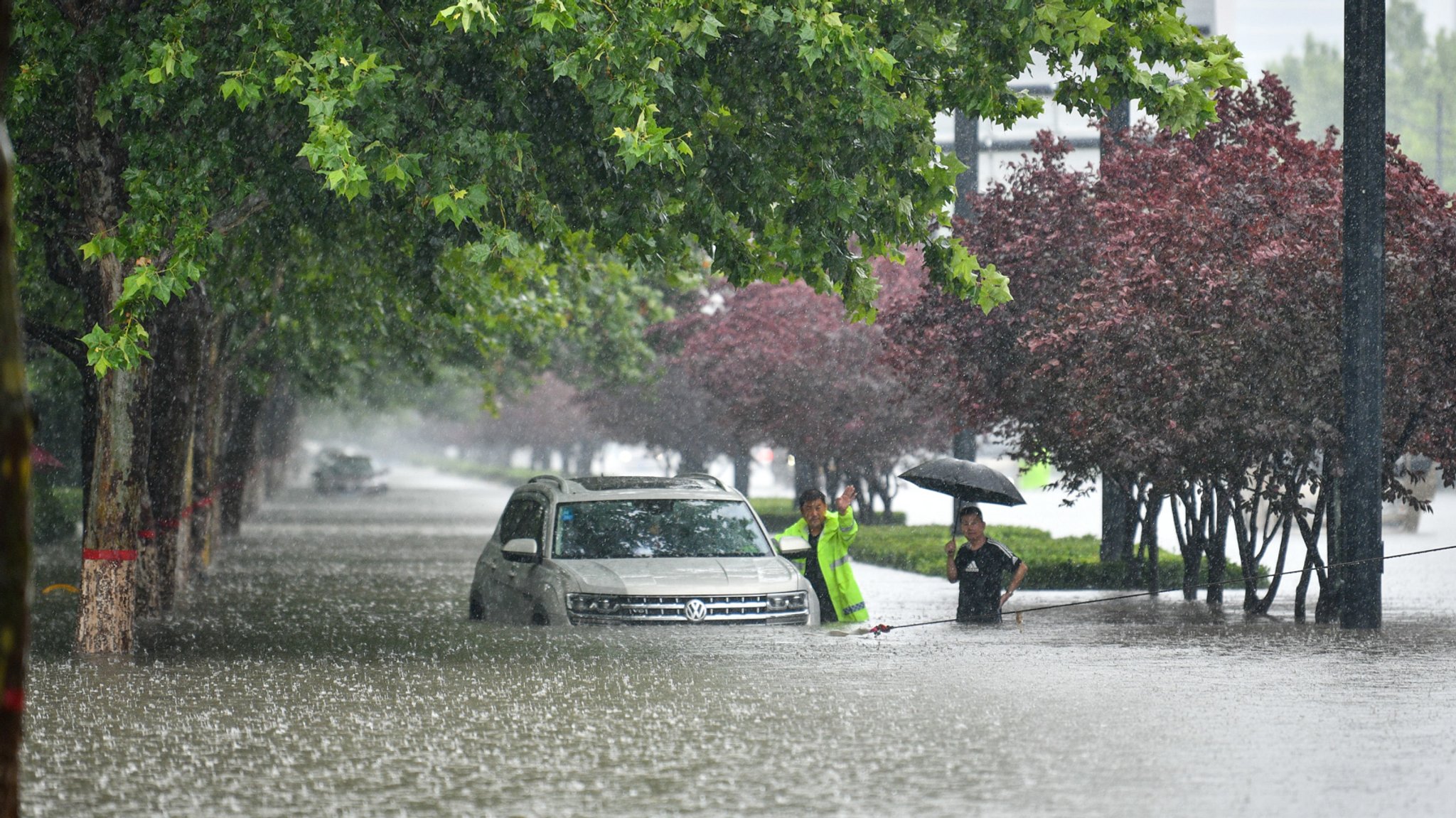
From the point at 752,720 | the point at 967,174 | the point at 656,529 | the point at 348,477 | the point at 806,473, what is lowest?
the point at 752,720

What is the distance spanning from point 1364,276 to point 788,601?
5340 mm

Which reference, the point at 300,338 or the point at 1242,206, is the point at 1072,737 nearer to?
the point at 1242,206

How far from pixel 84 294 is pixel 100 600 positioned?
2636 mm

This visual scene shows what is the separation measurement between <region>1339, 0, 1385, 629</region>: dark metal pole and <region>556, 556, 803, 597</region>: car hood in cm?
475

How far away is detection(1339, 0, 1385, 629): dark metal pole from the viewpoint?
52.0 ft

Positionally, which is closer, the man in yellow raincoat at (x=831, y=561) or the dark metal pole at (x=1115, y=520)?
the man in yellow raincoat at (x=831, y=561)

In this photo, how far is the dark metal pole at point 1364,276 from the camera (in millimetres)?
15844

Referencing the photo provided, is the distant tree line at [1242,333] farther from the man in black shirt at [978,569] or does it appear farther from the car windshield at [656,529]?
the car windshield at [656,529]

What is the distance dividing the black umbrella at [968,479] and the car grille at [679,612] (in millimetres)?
2776

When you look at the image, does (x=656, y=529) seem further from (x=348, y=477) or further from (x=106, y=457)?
(x=348, y=477)

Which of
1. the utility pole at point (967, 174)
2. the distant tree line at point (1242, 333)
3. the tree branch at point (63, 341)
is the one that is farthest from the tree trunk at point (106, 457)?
the utility pole at point (967, 174)

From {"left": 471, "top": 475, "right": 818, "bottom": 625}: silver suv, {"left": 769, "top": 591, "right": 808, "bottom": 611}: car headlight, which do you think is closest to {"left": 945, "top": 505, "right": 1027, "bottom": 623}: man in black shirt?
{"left": 471, "top": 475, "right": 818, "bottom": 625}: silver suv

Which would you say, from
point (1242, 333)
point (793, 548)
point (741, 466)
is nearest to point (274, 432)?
point (741, 466)

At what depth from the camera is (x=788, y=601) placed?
47.2ft
